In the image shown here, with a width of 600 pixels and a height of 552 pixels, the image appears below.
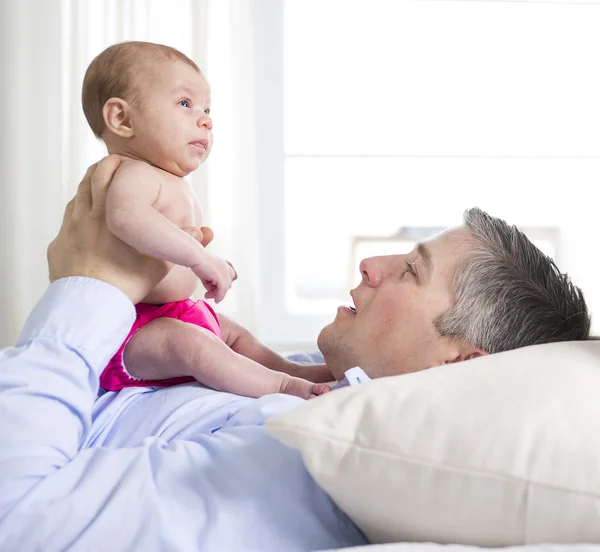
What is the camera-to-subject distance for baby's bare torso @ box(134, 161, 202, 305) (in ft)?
4.52

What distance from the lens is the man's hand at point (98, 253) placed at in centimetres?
122

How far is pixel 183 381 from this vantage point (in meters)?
1.42

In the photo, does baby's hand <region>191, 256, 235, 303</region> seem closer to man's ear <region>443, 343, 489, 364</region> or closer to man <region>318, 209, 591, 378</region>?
man <region>318, 209, 591, 378</region>

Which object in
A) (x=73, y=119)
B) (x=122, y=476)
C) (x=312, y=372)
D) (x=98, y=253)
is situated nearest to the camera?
(x=122, y=476)

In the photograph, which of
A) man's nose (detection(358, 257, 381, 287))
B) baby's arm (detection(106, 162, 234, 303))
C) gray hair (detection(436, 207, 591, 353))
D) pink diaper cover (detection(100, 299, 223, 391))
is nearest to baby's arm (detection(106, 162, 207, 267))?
baby's arm (detection(106, 162, 234, 303))

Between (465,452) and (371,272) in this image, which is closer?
(465,452)

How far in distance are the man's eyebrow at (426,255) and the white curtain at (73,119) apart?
1.48 m

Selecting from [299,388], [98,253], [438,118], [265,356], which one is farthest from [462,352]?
[438,118]

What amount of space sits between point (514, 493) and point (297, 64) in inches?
105

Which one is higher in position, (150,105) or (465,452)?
(150,105)

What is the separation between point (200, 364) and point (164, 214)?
0.30 meters

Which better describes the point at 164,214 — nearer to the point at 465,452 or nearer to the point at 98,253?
the point at 98,253

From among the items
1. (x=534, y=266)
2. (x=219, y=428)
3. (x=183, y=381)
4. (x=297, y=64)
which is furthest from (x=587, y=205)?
(x=219, y=428)

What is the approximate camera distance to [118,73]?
4.66ft
